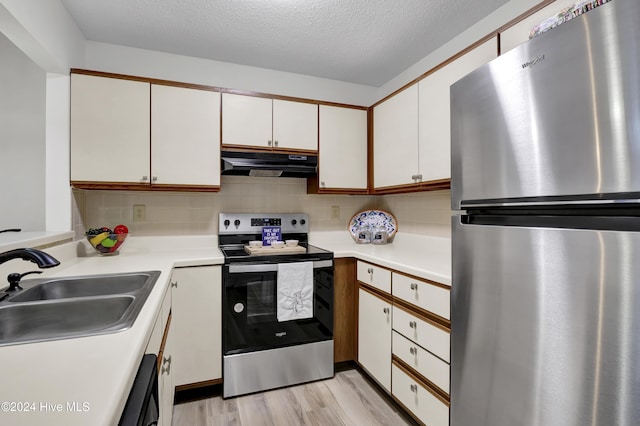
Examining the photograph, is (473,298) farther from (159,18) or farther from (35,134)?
(35,134)

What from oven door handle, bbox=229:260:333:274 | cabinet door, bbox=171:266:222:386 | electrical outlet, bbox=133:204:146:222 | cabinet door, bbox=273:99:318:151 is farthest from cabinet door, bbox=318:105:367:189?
electrical outlet, bbox=133:204:146:222

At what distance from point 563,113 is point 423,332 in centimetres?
115

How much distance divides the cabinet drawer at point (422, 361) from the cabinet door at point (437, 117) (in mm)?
931

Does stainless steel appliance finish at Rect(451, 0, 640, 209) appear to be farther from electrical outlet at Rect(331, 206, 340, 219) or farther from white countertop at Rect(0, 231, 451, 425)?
electrical outlet at Rect(331, 206, 340, 219)

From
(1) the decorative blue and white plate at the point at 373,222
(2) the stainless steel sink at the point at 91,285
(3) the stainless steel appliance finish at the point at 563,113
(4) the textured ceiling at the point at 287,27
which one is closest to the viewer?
(3) the stainless steel appliance finish at the point at 563,113

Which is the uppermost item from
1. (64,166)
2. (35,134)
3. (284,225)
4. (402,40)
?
(402,40)

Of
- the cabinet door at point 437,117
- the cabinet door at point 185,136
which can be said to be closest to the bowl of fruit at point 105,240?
the cabinet door at point 185,136

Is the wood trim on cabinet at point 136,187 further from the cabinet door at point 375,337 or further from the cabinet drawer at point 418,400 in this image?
the cabinet drawer at point 418,400

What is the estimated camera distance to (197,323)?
1.95 meters

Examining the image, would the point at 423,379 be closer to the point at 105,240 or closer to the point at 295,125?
the point at 295,125

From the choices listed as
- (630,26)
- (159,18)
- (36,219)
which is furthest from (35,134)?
(630,26)

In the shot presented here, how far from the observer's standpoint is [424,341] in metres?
1.58

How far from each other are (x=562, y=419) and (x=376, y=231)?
6.45 feet

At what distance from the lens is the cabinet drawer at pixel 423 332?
1.45m
